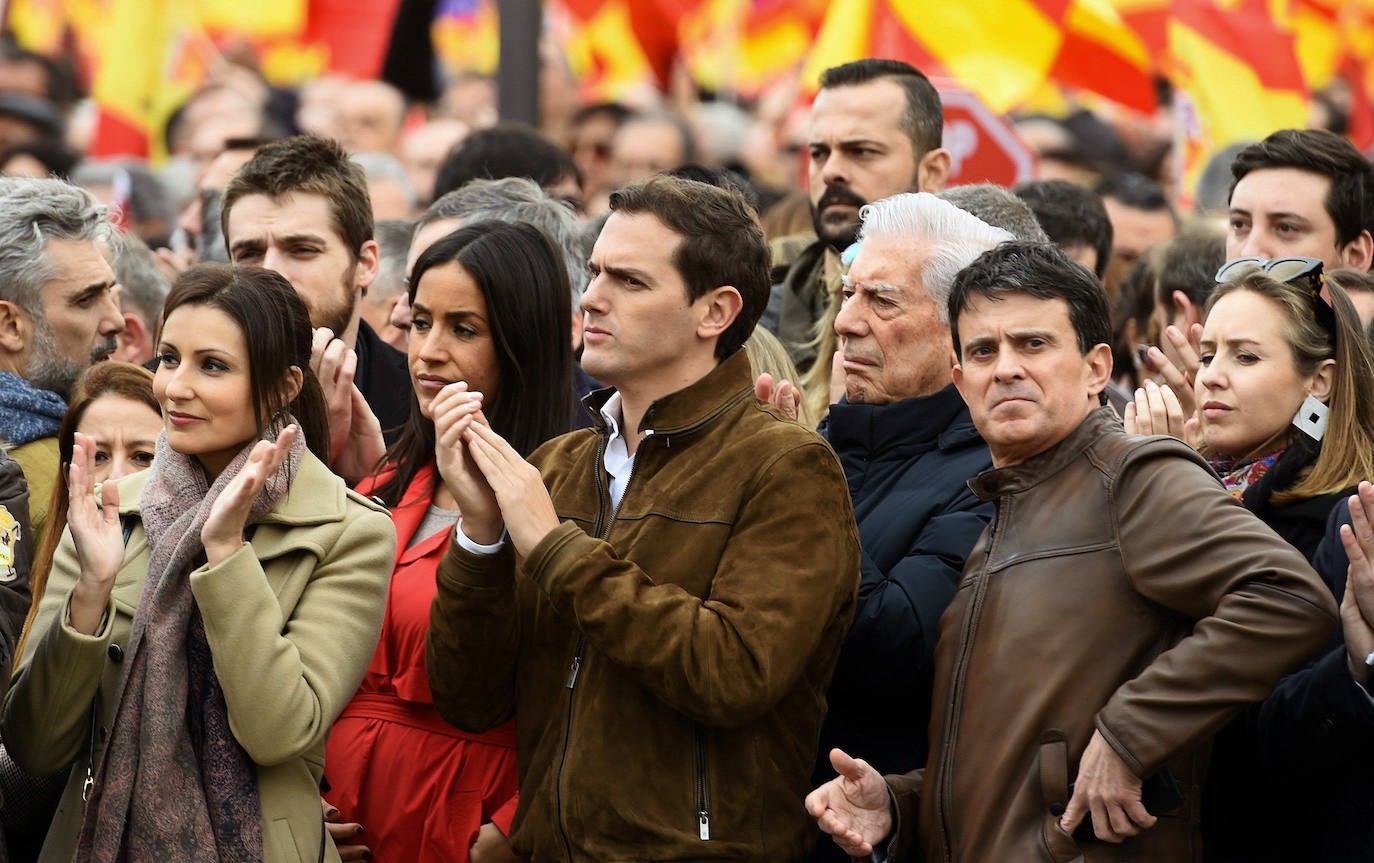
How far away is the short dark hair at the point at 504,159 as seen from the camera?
24.7 feet

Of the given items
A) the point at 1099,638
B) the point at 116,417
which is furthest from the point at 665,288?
the point at 116,417

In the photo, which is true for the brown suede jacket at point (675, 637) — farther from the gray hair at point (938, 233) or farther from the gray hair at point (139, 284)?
the gray hair at point (139, 284)

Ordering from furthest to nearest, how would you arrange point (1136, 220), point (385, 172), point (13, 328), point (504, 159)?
point (385, 172), point (1136, 220), point (504, 159), point (13, 328)

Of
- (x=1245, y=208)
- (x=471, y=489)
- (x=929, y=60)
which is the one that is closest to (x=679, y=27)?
(x=929, y=60)

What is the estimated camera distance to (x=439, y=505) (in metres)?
4.80

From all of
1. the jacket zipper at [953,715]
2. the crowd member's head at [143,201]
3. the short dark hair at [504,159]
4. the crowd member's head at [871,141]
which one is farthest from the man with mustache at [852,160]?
the crowd member's head at [143,201]

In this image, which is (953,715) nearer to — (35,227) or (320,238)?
(320,238)

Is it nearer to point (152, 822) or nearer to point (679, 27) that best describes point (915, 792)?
point (152, 822)

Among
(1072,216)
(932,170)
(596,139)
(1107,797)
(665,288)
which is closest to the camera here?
(1107,797)

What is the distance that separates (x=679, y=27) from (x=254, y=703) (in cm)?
975

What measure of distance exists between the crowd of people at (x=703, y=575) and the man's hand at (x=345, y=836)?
0.13ft

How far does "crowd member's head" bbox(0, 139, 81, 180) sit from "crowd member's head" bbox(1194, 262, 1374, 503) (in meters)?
8.13

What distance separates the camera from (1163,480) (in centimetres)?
371

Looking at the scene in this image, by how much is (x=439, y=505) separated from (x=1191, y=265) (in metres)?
2.91
